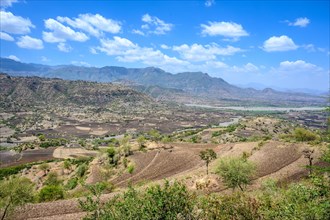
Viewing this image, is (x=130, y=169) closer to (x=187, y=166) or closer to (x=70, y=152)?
(x=187, y=166)

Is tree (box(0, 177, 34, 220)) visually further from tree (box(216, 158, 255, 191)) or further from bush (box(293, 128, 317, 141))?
bush (box(293, 128, 317, 141))

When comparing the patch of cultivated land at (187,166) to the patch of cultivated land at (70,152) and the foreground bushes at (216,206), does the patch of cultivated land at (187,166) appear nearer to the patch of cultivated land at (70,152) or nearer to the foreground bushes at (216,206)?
the foreground bushes at (216,206)

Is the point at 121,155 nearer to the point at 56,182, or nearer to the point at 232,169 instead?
the point at 56,182

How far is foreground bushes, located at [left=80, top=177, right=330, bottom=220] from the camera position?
59.6 ft

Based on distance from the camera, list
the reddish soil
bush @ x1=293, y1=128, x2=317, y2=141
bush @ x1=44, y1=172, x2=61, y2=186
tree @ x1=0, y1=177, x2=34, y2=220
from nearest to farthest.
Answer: tree @ x1=0, y1=177, x2=34, y2=220 < bush @ x1=44, y1=172, x2=61, y2=186 < bush @ x1=293, y1=128, x2=317, y2=141 < the reddish soil

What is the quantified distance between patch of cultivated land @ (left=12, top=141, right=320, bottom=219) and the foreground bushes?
19.3 meters

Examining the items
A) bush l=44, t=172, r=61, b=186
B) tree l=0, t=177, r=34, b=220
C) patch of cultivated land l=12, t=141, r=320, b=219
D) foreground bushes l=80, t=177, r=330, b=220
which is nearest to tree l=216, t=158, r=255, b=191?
patch of cultivated land l=12, t=141, r=320, b=219

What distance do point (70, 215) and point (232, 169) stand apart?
19413 millimetres

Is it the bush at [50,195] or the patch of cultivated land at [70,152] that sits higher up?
the bush at [50,195]

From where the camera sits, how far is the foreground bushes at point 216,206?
59.6 ft

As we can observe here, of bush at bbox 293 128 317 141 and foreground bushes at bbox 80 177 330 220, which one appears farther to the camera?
bush at bbox 293 128 317 141

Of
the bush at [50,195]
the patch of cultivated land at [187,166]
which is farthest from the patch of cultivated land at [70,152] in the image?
the bush at [50,195]

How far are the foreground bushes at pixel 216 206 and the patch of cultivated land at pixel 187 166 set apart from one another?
19.3 m

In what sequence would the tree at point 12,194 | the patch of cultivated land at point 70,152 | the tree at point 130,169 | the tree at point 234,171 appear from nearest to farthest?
1. the tree at point 12,194
2. the tree at point 234,171
3. the tree at point 130,169
4. the patch of cultivated land at point 70,152
